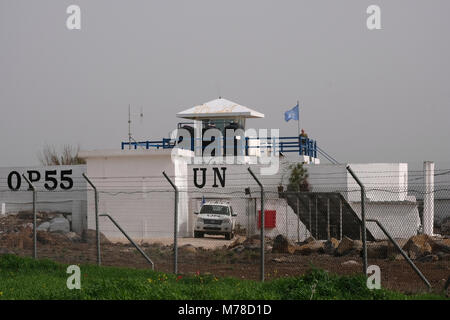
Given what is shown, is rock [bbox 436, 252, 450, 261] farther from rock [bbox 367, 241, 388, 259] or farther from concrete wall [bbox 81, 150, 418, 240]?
concrete wall [bbox 81, 150, 418, 240]

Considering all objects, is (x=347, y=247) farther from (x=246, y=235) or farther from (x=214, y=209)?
(x=214, y=209)

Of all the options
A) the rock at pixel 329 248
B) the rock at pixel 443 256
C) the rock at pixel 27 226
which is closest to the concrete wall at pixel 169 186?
the rock at pixel 27 226

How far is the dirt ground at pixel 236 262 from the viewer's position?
14.1 meters

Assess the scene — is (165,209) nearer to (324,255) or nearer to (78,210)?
(78,210)

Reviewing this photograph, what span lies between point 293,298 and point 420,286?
3466mm

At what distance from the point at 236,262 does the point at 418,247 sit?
4.10 meters

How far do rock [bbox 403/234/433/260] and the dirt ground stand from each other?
0.61m

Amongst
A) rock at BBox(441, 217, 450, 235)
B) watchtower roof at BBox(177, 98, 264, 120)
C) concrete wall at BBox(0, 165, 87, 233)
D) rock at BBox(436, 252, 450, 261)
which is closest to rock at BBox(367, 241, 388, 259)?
rock at BBox(436, 252, 450, 261)

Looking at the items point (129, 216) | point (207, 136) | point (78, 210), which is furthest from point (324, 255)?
point (207, 136)

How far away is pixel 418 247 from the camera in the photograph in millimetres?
16422

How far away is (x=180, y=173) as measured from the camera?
103ft

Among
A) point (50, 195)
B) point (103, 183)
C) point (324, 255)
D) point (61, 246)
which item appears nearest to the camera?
point (324, 255)

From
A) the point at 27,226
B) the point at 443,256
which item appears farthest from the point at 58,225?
the point at 443,256

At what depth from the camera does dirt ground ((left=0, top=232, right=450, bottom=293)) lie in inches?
556
